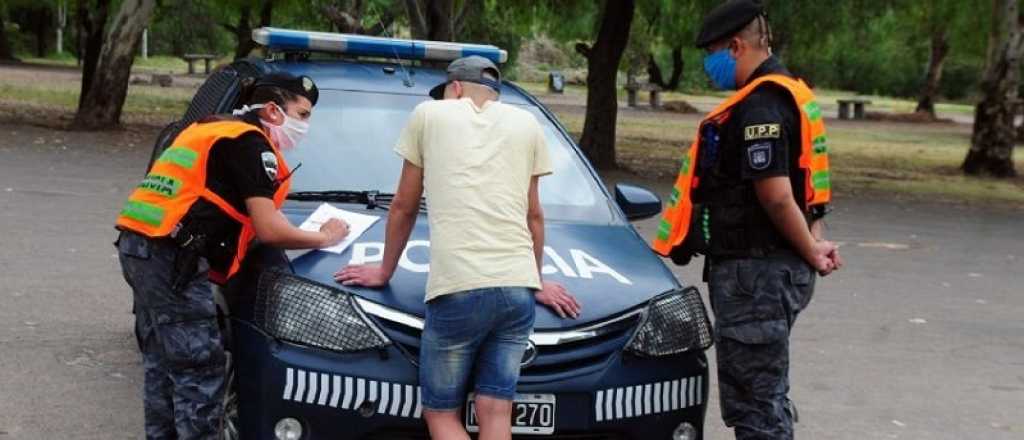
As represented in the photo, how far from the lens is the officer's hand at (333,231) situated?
515 centimetres

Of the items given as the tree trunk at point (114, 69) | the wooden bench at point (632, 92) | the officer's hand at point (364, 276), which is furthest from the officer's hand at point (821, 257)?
the wooden bench at point (632, 92)

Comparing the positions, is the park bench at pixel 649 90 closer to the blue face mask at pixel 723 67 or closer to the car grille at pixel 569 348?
the blue face mask at pixel 723 67

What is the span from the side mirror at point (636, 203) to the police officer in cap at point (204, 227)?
1.68 m

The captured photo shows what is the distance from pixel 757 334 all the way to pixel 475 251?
113 cm

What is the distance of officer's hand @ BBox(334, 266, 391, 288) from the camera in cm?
486

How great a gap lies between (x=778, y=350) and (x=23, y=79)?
3887 centimetres

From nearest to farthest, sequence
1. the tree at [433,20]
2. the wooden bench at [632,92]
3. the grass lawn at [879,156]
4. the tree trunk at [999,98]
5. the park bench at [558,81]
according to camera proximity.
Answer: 1. the park bench at [558,81]
2. the tree at [433,20]
3. the grass lawn at [879,156]
4. the tree trunk at [999,98]
5. the wooden bench at [632,92]

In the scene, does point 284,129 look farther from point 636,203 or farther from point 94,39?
point 94,39

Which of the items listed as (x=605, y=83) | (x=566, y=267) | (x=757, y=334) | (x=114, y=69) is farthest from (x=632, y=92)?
(x=757, y=334)

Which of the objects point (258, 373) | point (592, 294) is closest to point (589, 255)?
point (592, 294)

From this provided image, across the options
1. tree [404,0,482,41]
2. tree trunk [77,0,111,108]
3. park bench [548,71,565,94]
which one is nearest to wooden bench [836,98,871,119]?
park bench [548,71,565,94]

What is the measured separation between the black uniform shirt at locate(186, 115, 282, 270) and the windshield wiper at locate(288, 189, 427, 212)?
78 centimetres

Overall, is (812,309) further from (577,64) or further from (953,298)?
(577,64)

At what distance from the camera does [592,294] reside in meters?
5.09
